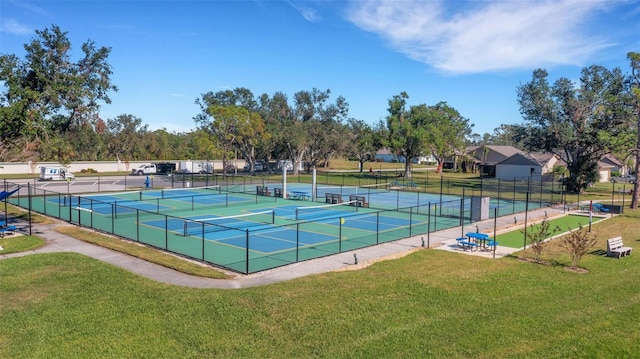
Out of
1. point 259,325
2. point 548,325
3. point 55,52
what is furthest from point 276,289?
point 55,52

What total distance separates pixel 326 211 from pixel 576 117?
31941 millimetres

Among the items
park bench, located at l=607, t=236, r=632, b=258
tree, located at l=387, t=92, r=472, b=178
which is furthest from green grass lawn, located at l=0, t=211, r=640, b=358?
tree, located at l=387, t=92, r=472, b=178

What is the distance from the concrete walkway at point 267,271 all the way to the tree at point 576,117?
28.8 meters

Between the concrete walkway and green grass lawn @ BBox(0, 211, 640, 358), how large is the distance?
106 cm

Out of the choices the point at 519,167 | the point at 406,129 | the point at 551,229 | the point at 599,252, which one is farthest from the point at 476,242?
the point at 519,167

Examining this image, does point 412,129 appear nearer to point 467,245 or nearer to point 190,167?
point 190,167

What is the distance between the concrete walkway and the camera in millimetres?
15359

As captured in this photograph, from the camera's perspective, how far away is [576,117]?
4862cm

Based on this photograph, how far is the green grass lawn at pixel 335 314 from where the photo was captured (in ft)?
30.8

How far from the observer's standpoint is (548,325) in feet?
34.8

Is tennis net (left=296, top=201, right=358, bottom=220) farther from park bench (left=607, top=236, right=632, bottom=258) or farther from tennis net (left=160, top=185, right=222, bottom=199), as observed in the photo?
park bench (left=607, top=236, right=632, bottom=258)

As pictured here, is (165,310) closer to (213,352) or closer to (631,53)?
(213,352)

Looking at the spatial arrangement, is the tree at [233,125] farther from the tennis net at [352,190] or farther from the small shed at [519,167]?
the small shed at [519,167]

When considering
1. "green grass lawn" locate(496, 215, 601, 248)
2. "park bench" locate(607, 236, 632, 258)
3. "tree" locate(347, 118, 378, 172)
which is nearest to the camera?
"park bench" locate(607, 236, 632, 258)
